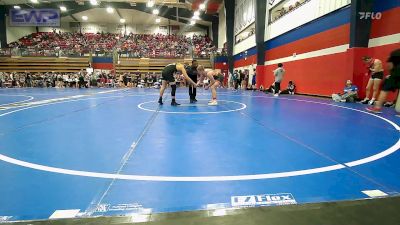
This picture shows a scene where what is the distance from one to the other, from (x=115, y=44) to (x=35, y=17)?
9998 millimetres

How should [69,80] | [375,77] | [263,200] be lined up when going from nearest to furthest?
[263,200]
[375,77]
[69,80]

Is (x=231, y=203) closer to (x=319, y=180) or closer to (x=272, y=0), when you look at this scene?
(x=319, y=180)

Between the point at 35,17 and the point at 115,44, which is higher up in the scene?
the point at 35,17

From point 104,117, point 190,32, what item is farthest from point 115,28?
point 104,117

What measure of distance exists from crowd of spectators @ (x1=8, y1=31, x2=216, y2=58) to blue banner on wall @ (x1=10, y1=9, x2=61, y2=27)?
2.88 metres

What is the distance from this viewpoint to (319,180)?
2570mm

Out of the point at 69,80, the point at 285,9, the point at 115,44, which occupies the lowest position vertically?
the point at 69,80

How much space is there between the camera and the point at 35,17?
3005cm

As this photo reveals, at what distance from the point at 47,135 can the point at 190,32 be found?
41105 mm

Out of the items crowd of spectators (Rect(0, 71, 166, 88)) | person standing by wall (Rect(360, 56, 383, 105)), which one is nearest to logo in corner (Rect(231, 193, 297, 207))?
person standing by wall (Rect(360, 56, 383, 105))

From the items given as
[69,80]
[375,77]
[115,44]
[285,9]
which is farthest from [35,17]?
[375,77]

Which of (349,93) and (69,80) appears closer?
(349,93)

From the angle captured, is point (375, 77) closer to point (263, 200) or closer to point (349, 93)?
point (349, 93)

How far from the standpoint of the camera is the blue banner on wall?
2994 cm
